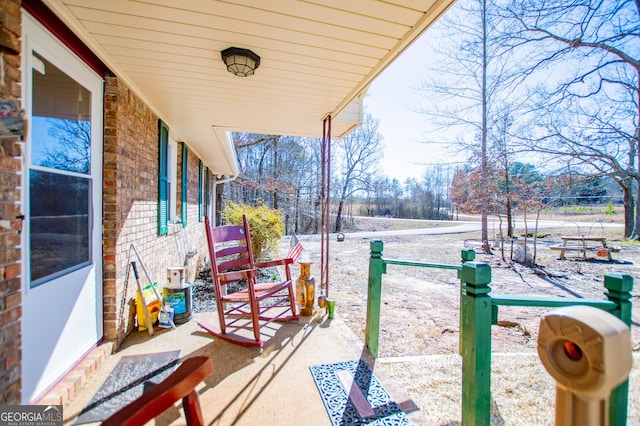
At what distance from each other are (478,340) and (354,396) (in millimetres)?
1022

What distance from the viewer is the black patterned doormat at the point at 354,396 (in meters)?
1.72

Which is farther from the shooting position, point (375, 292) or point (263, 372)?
point (375, 292)

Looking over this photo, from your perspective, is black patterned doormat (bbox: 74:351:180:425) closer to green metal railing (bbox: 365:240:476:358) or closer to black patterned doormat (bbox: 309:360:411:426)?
black patterned doormat (bbox: 309:360:411:426)

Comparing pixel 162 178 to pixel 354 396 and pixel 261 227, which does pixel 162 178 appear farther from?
pixel 354 396

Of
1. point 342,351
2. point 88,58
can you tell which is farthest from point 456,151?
point 88,58

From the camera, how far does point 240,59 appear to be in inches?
81.9

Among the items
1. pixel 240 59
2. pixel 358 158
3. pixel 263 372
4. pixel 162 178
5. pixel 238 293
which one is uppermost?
pixel 358 158

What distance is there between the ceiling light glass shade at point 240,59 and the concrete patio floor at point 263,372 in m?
2.26

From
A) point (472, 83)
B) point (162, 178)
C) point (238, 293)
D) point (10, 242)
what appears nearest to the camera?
point (10, 242)

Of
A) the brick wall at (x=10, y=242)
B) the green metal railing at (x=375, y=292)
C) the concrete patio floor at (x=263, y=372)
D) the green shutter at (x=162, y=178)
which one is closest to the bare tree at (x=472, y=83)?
the green metal railing at (x=375, y=292)

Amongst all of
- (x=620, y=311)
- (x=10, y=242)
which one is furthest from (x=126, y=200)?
(x=620, y=311)

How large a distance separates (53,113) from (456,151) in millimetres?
12992

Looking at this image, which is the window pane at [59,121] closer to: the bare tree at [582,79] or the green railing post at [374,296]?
the green railing post at [374,296]

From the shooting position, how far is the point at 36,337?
65.7 inches
